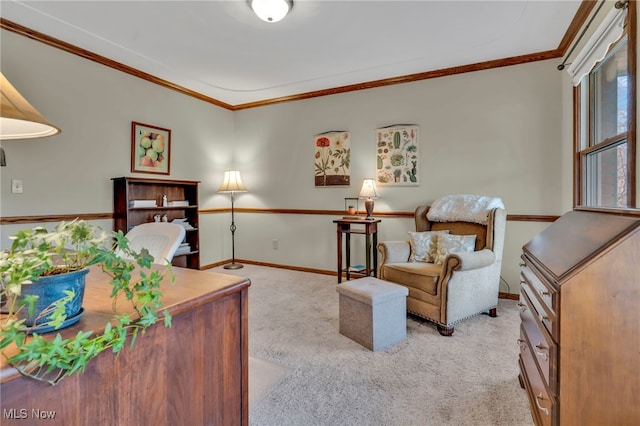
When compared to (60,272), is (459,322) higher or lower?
lower

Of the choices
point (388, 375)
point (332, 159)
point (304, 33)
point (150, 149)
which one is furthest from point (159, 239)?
point (332, 159)

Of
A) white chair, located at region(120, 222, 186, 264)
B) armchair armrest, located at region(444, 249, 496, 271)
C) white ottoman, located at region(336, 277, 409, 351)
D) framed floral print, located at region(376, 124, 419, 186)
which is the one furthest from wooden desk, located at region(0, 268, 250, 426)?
framed floral print, located at region(376, 124, 419, 186)

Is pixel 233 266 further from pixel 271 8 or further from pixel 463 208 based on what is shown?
pixel 271 8

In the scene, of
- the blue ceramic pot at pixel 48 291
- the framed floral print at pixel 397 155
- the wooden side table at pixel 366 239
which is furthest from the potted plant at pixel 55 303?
the framed floral print at pixel 397 155

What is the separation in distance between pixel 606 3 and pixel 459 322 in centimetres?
247

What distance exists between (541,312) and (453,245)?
159 centimetres

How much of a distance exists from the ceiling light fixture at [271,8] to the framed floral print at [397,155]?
1.92 m

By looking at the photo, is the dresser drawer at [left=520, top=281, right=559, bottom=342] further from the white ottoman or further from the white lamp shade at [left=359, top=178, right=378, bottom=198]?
the white lamp shade at [left=359, top=178, right=378, bottom=198]

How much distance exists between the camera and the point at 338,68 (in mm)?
3582

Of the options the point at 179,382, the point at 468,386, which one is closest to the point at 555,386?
the point at 468,386

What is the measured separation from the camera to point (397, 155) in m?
3.87

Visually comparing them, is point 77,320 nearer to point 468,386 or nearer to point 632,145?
point 468,386

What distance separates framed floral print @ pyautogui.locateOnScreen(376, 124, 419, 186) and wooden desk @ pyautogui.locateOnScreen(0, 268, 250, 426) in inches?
120

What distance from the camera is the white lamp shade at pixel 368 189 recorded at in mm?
3750
